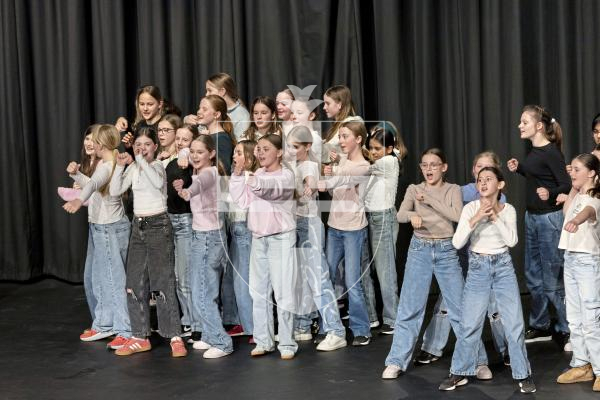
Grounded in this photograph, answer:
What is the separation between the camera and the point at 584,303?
13.5ft

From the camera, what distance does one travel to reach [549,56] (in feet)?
19.7

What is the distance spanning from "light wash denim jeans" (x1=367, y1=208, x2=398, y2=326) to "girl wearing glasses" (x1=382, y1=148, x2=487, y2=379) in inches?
31.7

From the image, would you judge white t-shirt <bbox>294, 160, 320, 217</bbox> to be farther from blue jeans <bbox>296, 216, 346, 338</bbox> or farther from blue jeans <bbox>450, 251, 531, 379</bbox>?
blue jeans <bbox>450, 251, 531, 379</bbox>

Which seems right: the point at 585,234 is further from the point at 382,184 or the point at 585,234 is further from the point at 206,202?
the point at 206,202

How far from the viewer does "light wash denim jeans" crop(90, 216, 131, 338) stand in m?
5.03

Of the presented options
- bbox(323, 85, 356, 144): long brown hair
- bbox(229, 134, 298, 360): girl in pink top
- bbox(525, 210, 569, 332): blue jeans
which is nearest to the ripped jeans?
bbox(229, 134, 298, 360): girl in pink top

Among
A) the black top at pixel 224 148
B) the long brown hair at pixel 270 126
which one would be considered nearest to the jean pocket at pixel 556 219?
the long brown hair at pixel 270 126

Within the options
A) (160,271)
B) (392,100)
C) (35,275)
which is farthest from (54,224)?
(392,100)

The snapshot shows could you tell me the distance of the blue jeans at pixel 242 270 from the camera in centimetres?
502

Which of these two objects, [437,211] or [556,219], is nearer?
[437,211]

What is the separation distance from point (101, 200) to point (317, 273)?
127cm

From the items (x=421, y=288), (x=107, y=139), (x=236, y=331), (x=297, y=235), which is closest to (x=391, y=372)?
(x=421, y=288)

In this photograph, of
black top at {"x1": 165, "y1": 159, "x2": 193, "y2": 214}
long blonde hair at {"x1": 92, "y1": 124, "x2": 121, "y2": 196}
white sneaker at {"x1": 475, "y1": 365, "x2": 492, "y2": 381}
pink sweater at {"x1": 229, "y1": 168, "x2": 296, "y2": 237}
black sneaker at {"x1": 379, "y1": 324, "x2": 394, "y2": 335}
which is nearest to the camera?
white sneaker at {"x1": 475, "y1": 365, "x2": 492, "y2": 381}

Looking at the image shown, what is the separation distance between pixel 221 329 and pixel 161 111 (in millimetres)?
1460
